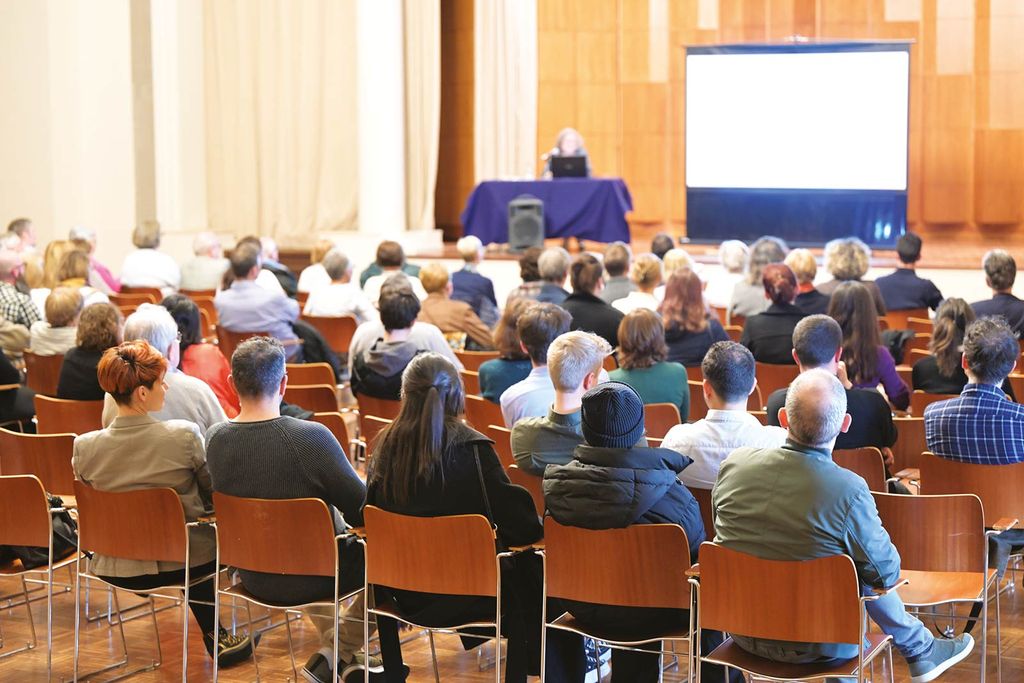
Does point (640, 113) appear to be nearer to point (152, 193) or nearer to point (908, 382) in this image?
point (152, 193)

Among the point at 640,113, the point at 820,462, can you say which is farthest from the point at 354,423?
the point at 640,113

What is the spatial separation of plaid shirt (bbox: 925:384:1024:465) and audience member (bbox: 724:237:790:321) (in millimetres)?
3445

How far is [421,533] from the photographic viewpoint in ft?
12.5

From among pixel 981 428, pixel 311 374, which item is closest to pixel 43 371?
A: pixel 311 374

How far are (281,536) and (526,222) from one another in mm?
8727

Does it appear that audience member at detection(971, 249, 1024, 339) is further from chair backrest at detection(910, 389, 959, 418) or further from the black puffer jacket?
the black puffer jacket

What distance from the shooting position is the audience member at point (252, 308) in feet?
25.2

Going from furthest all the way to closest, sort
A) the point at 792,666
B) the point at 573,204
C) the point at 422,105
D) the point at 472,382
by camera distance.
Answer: the point at 422,105
the point at 573,204
the point at 472,382
the point at 792,666

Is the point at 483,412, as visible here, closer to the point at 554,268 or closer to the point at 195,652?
the point at 195,652

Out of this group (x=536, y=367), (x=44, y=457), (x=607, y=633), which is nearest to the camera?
(x=607, y=633)

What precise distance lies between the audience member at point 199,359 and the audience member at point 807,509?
2.84 metres

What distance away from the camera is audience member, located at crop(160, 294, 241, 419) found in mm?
5816

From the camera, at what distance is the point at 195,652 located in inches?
196

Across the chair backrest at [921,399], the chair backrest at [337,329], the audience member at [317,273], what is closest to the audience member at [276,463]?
the chair backrest at [921,399]
